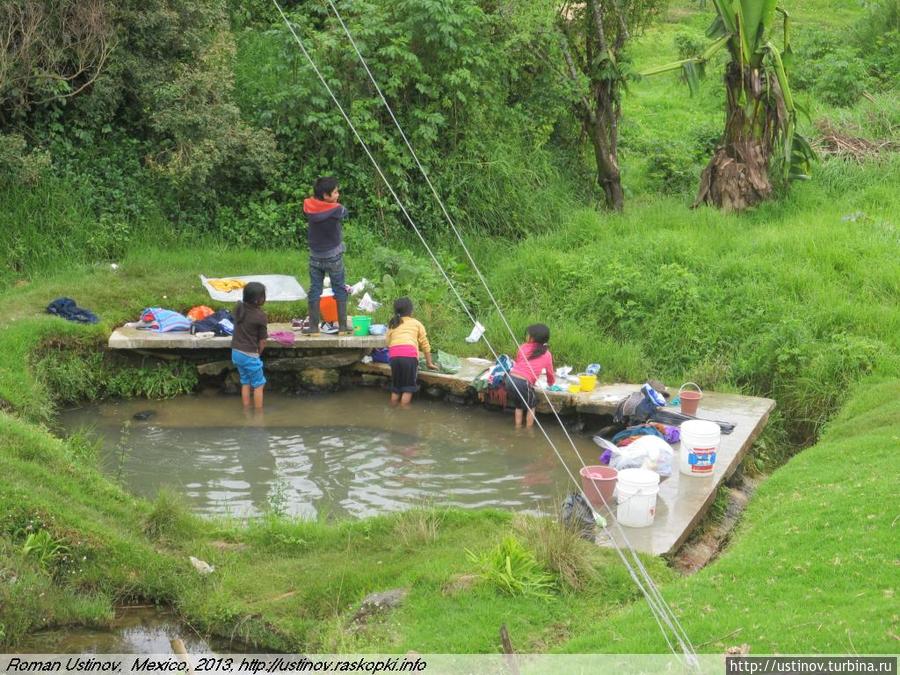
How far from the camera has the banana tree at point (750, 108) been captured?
44.1 ft

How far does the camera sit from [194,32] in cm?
1387

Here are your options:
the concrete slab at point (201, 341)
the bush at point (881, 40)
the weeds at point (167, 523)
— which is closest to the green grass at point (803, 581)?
the weeds at point (167, 523)

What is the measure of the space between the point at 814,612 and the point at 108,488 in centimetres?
526

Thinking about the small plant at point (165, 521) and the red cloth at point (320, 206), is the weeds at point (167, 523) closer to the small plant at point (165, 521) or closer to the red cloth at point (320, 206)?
the small plant at point (165, 521)

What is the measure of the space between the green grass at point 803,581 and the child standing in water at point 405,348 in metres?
3.97

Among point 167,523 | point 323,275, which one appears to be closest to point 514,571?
point 167,523

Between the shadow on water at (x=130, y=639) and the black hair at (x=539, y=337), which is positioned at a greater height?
the black hair at (x=539, y=337)

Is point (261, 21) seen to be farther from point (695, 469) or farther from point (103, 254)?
point (695, 469)

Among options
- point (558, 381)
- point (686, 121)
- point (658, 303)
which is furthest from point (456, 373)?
point (686, 121)

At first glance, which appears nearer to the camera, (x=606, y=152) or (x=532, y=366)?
(x=532, y=366)

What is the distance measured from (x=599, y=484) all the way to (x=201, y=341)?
534cm

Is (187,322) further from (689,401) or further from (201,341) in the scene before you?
(689,401)

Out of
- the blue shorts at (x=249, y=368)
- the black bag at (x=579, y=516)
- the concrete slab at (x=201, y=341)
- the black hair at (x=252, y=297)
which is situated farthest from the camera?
the concrete slab at (x=201, y=341)

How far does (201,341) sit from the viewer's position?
440 inches
